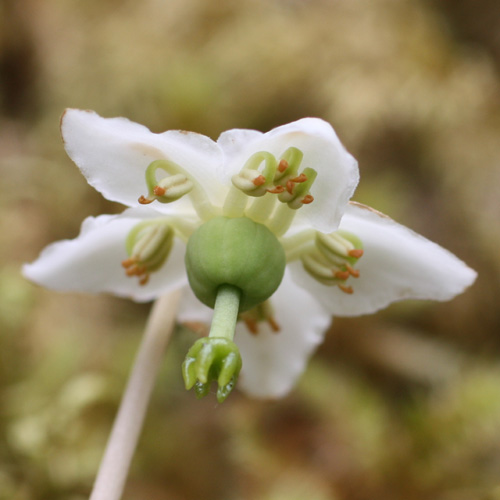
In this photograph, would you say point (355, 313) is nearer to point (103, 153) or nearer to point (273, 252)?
point (273, 252)

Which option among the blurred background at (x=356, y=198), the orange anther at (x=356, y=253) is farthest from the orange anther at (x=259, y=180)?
the blurred background at (x=356, y=198)

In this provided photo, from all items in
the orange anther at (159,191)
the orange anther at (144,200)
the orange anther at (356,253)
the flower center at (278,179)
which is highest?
the flower center at (278,179)

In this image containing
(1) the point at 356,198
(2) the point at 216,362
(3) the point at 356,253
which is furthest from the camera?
(1) the point at 356,198

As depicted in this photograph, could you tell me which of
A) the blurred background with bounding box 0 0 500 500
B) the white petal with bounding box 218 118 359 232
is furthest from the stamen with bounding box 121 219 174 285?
the blurred background with bounding box 0 0 500 500

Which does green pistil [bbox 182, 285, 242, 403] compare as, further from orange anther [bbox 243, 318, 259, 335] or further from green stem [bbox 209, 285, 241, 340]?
orange anther [bbox 243, 318, 259, 335]

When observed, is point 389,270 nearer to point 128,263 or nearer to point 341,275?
point 341,275

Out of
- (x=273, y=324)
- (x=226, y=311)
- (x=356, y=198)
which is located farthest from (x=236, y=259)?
(x=356, y=198)

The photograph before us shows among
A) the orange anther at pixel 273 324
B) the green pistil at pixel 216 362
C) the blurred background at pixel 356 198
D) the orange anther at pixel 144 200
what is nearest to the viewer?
the green pistil at pixel 216 362

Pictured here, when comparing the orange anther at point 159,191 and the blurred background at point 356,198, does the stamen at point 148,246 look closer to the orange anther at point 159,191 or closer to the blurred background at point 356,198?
the orange anther at point 159,191
